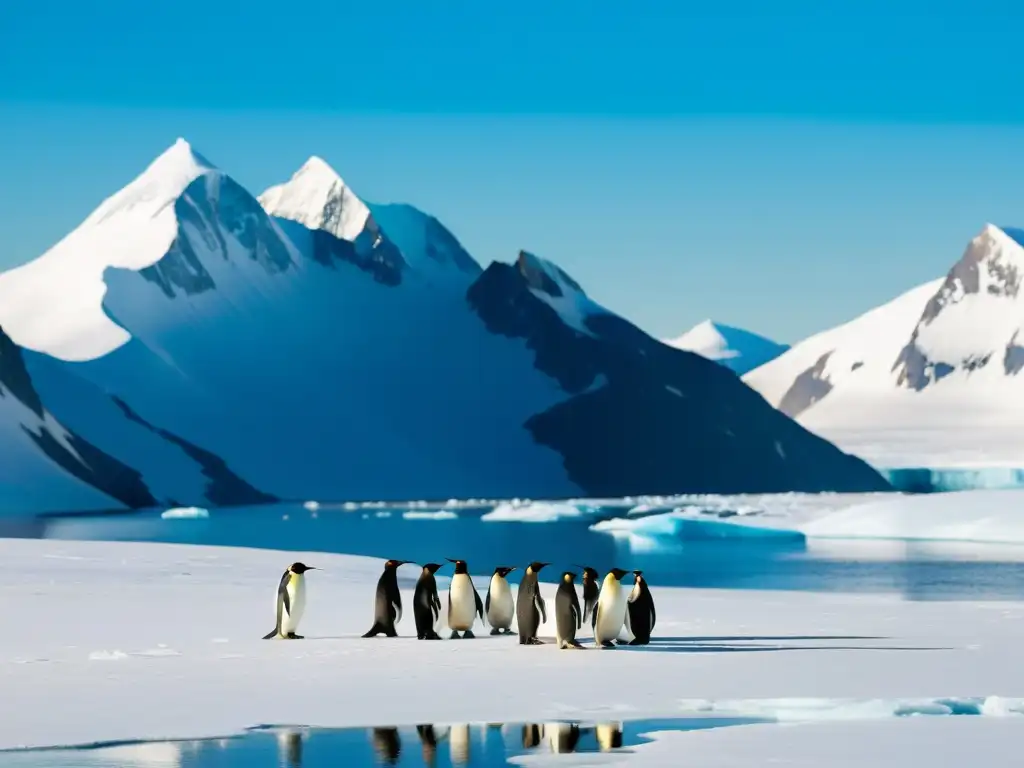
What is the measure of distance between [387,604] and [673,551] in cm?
3702

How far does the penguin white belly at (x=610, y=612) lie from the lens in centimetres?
2194

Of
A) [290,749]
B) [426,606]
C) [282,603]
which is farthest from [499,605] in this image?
[290,749]

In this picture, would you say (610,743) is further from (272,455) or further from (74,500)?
(272,455)

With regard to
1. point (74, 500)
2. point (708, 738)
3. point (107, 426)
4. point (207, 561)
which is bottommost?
point (708, 738)

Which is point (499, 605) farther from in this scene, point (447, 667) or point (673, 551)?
point (673, 551)

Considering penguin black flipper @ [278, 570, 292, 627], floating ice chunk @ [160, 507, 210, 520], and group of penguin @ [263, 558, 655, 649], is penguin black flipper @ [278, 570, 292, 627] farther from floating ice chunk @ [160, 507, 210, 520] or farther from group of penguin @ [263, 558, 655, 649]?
floating ice chunk @ [160, 507, 210, 520]

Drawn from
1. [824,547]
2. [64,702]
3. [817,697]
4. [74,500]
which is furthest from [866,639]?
[74,500]

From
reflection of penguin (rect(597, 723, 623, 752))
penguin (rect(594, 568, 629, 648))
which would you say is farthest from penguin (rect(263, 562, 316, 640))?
reflection of penguin (rect(597, 723, 623, 752))

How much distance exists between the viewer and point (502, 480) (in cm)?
19825

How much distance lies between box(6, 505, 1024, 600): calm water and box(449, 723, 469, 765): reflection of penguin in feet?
66.9

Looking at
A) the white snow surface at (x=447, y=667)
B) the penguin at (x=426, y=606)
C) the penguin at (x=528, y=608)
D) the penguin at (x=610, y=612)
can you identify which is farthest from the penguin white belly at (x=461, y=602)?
the penguin at (x=610, y=612)

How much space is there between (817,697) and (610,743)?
308 cm

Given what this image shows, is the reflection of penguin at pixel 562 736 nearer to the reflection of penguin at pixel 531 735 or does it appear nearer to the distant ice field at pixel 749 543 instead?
the reflection of penguin at pixel 531 735

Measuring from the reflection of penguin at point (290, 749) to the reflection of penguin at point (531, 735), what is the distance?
Answer: 5.88 feet
